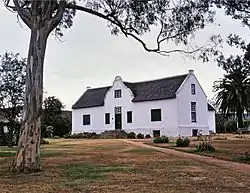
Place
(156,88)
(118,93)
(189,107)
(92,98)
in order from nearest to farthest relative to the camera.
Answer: (189,107), (156,88), (118,93), (92,98)

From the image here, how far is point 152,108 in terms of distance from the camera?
48.8 meters

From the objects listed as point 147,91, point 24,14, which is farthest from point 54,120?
point 24,14

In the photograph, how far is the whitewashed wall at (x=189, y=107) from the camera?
47031 millimetres

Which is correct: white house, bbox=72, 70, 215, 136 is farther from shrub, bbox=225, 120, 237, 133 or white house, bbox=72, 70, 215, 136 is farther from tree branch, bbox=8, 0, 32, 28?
tree branch, bbox=8, 0, 32, 28

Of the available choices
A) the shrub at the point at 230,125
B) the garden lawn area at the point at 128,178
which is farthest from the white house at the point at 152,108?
the garden lawn area at the point at 128,178

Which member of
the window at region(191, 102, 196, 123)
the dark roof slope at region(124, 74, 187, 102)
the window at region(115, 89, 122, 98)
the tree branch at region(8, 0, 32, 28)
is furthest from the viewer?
the window at region(115, 89, 122, 98)

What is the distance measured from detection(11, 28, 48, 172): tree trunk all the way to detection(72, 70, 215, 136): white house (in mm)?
32738

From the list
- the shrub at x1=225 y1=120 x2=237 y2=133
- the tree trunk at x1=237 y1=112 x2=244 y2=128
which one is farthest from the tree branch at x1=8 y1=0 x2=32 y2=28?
the shrub at x1=225 y1=120 x2=237 y2=133

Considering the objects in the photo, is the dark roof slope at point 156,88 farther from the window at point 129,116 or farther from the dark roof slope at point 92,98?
the dark roof slope at point 92,98

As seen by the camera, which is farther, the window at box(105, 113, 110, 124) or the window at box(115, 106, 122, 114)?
the window at box(105, 113, 110, 124)

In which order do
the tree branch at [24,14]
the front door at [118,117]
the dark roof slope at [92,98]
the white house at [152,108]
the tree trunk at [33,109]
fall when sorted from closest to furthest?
1. the tree trunk at [33,109]
2. the tree branch at [24,14]
3. the white house at [152,108]
4. the front door at [118,117]
5. the dark roof slope at [92,98]

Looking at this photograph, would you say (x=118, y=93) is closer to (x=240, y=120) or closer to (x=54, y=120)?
(x=54, y=120)

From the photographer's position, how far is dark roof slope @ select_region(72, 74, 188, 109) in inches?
1888

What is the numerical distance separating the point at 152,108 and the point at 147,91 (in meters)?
2.72
